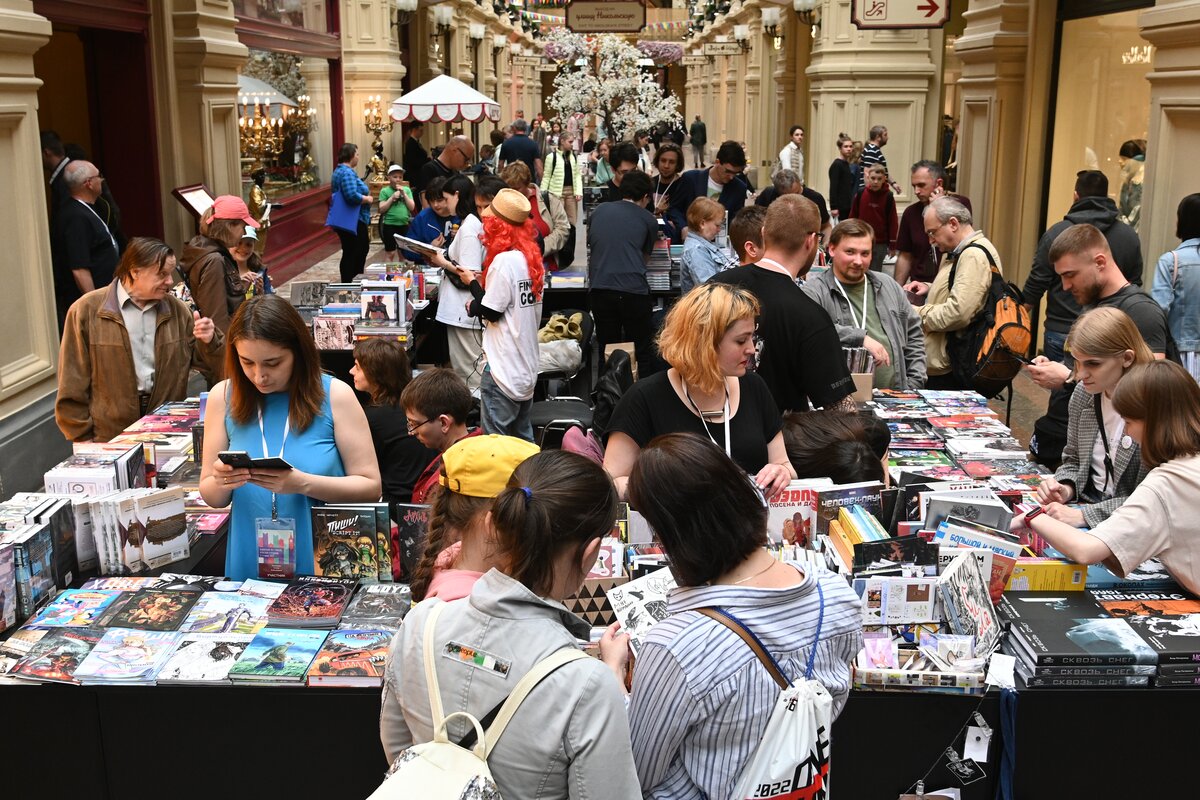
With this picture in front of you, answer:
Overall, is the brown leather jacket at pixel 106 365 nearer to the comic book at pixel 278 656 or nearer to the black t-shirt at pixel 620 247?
the comic book at pixel 278 656

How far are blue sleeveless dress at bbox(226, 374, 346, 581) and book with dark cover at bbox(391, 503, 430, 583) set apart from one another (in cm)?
28

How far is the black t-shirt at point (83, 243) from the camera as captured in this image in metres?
8.80

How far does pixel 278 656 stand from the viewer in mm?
3676

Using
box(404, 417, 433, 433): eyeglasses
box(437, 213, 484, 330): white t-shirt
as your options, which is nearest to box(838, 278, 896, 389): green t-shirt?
box(404, 417, 433, 433): eyeglasses

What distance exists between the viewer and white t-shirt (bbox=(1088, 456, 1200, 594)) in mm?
3715

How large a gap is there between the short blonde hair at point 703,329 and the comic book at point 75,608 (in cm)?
217

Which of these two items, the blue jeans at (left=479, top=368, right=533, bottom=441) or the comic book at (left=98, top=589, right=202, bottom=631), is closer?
the comic book at (left=98, top=589, right=202, bottom=631)

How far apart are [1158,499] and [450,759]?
8.76 feet

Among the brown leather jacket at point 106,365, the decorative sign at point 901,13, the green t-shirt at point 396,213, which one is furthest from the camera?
the green t-shirt at point 396,213

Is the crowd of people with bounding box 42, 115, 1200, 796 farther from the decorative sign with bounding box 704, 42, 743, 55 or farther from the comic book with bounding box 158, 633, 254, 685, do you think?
the decorative sign with bounding box 704, 42, 743, 55

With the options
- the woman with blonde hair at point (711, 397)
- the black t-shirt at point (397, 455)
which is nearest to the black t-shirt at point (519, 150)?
the black t-shirt at point (397, 455)

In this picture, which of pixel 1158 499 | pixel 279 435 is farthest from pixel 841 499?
pixel 279 435

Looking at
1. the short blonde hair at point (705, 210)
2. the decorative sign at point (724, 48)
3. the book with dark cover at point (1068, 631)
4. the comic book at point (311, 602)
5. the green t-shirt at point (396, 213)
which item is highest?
the decorative sign at point (724, 48)

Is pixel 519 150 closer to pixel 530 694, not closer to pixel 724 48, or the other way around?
pixel 530 694
